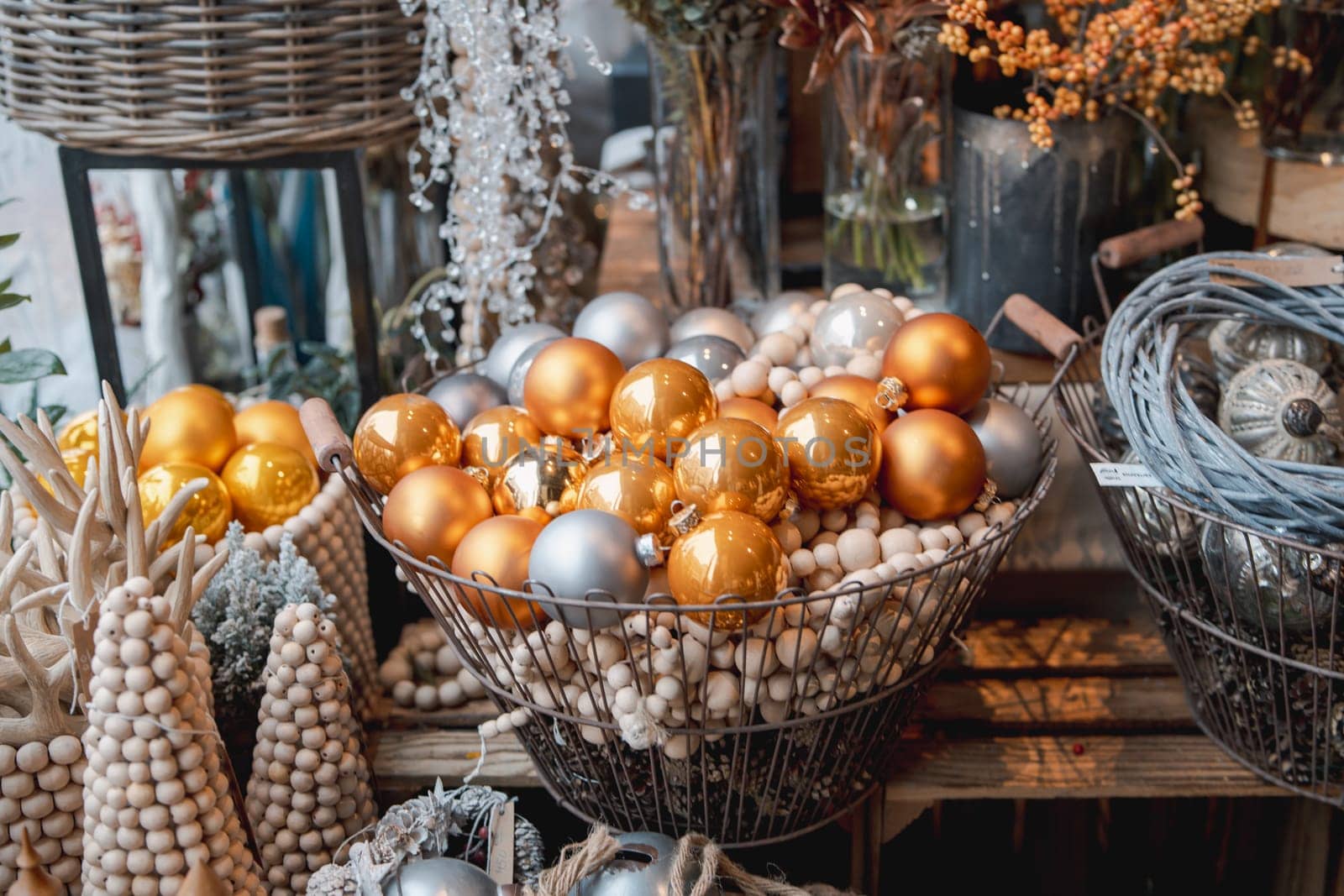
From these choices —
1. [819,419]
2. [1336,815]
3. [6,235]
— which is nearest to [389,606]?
[6,235]

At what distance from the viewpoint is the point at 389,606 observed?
49.1 inches

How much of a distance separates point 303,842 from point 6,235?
1.86 feet

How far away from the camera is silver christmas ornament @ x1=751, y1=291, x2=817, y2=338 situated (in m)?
1.03

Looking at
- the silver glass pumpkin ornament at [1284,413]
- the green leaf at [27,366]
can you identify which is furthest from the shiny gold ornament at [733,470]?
the green leaf at [27,366]

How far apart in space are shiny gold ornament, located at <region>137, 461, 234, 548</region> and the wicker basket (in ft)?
0.90

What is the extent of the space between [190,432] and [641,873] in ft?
1.82

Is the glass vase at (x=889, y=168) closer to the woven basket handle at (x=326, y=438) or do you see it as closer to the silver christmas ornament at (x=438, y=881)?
the woven basket handle at (x=326, y=438)

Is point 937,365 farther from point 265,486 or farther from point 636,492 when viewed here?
point 265,486

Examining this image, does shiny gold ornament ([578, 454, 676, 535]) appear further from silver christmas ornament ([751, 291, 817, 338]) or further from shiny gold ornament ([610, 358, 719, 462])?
silver christmas ornament ([751, 291, 817, 338])

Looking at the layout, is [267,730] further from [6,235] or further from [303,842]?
[6,235]

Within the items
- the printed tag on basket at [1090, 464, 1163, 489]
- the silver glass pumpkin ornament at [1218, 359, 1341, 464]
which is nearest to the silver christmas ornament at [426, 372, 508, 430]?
the printed tag on basket at [1090, 464, 1163, 489]

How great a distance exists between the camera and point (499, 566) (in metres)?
0.77

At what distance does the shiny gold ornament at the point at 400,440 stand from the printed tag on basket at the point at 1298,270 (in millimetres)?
609

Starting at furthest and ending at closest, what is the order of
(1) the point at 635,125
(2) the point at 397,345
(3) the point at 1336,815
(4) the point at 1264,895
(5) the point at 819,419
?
(1) the point at 635,125
(2) the point at 397,345
(4) the point at 1264,895
(3) the point at 1336,815
(5) the point at 819,419
